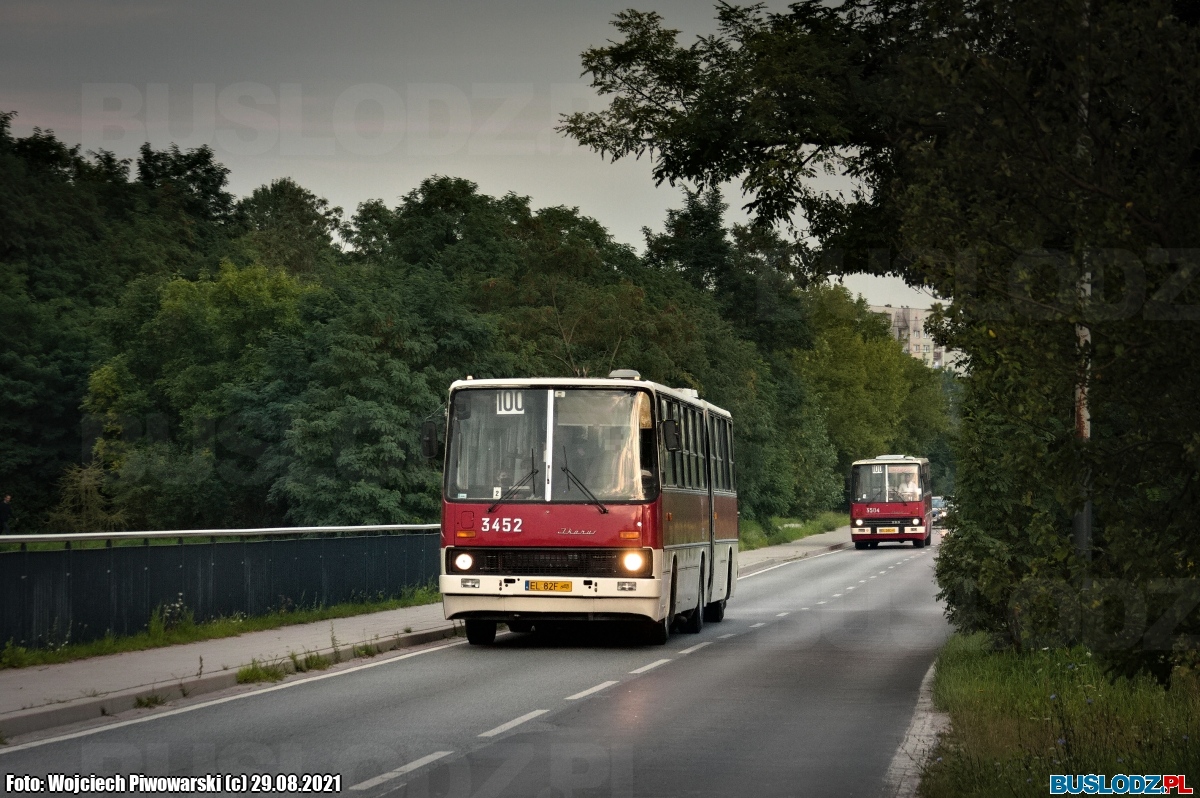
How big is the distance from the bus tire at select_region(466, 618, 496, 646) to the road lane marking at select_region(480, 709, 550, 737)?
7260mm

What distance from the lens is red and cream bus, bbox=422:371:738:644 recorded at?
20.0 m

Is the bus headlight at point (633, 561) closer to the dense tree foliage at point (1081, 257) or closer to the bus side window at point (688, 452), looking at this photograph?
the bus side window at point (688, 452)

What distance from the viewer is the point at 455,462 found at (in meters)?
20.7

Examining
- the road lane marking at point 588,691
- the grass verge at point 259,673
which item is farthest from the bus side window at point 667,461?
the grass verge at point 259,673

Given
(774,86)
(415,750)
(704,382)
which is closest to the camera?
(415,750)

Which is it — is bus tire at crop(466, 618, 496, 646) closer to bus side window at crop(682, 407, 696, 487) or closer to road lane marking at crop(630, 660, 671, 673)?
road lane marking at crop(630, 660, 671, 673)

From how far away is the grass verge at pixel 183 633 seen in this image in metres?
16.8

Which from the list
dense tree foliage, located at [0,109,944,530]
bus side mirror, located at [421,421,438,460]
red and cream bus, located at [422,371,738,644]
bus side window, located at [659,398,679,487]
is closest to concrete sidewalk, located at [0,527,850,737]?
red and cream bus, located at [422,371,738,644]

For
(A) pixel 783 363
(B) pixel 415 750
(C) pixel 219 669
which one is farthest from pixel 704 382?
(B) pixel 415 750

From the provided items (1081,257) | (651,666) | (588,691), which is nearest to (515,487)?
(651,666)

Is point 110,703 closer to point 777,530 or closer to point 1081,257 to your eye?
point 1081,257

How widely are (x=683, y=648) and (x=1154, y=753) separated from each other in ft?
40.5

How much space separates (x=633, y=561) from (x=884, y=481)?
47.4 metres

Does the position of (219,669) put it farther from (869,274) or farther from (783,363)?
(783,363)
